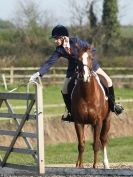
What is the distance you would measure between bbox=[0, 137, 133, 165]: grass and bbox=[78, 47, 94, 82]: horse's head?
5749mm

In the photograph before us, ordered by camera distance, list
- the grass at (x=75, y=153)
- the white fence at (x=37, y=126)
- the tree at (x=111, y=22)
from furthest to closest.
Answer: the tree at (x=111, y=22), the grass at (x=75, y=153), the white fence at (x=37, y=126)

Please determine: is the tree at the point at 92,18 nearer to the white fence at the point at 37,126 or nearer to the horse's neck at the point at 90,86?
the horse's neck at the point at 90,86

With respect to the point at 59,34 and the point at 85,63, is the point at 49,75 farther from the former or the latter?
the point at 85,63

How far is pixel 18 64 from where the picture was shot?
5025 cm

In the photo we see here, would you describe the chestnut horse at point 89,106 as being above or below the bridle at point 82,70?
below

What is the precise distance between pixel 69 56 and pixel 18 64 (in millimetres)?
36896

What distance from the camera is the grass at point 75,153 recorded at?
63.7 ft

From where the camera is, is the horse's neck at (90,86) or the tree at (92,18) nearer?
the horse's neck at (90,86)

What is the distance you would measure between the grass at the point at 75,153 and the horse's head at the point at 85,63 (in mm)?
5749

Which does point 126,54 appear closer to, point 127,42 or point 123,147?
point 127,42

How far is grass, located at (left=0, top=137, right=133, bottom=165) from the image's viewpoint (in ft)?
63.7

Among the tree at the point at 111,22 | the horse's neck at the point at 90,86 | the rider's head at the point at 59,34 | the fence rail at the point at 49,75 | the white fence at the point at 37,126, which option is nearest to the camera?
the white fence at the point at 37,126

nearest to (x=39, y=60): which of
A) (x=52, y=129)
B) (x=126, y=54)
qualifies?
(x=126, y=54)

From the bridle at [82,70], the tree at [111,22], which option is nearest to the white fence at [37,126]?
the bridle at [82,70]
